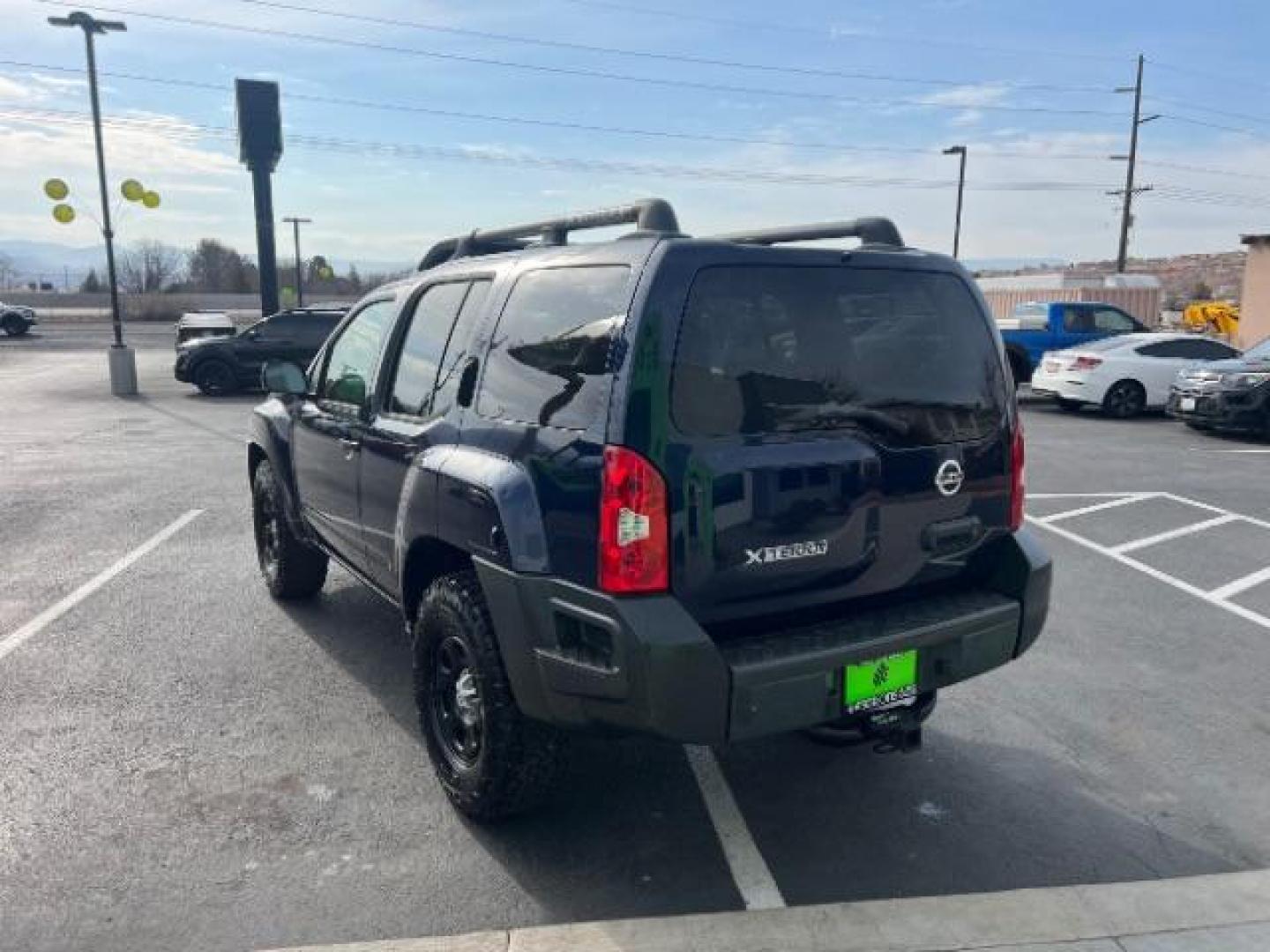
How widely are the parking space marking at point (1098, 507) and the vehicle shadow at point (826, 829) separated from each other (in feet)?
15.5

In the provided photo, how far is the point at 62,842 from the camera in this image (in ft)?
10.6

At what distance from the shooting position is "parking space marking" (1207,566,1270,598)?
6.06 meters

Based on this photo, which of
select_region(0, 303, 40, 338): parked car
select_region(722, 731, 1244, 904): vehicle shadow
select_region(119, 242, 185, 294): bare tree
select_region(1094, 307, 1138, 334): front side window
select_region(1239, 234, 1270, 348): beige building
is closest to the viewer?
select_region(722, 731, 1244, 904): vehicle shadow

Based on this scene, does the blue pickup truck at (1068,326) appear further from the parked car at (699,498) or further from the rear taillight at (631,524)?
the rear taillight at (631,524)

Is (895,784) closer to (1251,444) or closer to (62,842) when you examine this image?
(62,842)

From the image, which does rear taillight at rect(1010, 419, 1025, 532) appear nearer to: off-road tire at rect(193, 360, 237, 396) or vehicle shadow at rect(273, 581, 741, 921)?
vehicle shadow at rect(273, 581, 741, 921)

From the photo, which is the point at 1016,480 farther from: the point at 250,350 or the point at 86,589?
the point at 250,350

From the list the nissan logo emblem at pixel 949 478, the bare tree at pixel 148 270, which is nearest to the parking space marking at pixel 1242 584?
the nissan logo emblem at pixel 949 478

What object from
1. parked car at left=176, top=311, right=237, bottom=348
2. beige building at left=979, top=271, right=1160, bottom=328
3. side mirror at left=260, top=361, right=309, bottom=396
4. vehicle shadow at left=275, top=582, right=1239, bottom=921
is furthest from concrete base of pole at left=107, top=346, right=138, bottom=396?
beige building at left=979, top=271, right=1160, bottom=328

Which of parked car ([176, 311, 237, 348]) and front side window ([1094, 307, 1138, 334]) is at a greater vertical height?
front side window ([1094, 307, 1138, 334])

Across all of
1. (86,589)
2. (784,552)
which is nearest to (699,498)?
(784,552)

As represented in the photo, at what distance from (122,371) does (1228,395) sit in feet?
62.0

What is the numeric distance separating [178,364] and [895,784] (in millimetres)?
18542

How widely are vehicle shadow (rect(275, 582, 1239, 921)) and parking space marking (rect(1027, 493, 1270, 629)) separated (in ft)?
9.09
